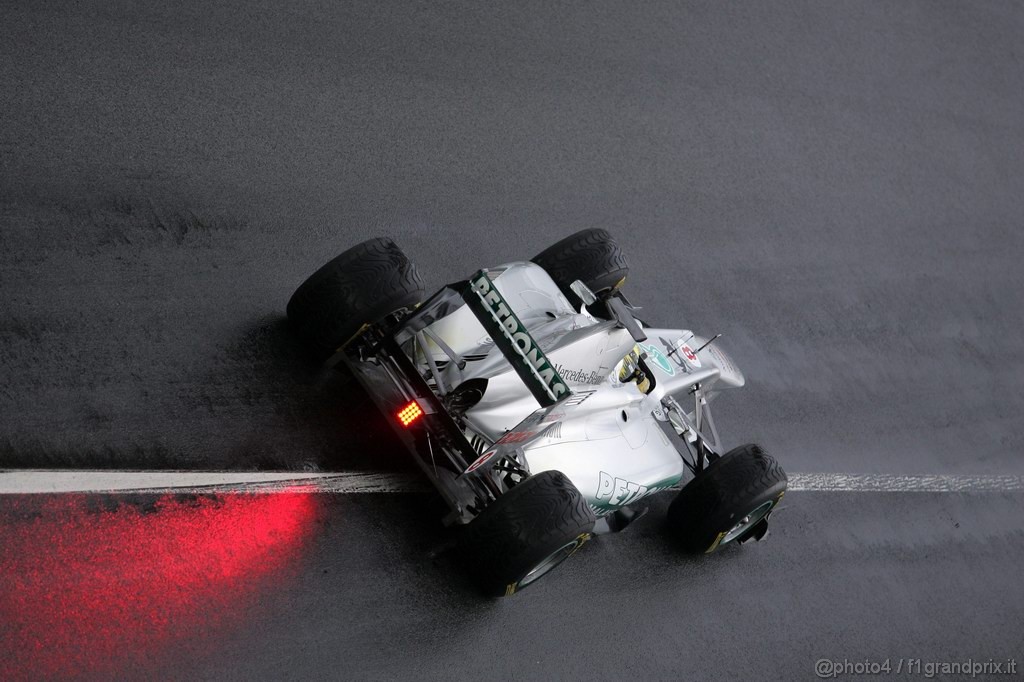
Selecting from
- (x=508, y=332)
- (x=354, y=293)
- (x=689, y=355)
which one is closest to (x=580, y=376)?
(x=508, y=332)

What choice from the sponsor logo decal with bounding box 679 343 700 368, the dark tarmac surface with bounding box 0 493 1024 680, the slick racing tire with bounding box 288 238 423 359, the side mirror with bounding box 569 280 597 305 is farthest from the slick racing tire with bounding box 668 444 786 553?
the slick racing tire with bounding box 288 238 423 359

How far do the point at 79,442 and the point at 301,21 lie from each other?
14.1ft

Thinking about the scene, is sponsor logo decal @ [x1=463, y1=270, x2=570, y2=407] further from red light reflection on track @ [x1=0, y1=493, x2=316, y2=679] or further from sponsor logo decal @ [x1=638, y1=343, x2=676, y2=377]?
red light reflection on track @ [x1=0, y1=493, x2=316, y2=679]

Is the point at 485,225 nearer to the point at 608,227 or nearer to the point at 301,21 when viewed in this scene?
the point at 608,227

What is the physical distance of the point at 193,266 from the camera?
709 cm

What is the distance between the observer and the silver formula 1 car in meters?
6.13

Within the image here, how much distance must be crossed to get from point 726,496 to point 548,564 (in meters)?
1.44

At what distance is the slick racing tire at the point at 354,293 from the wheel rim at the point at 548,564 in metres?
1.74

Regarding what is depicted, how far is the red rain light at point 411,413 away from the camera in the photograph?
634cm

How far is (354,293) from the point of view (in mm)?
6414

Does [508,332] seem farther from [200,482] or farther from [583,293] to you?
[200,482]

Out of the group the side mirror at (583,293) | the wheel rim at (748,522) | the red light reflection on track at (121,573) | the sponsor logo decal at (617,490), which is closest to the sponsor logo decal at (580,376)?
the side mirror at (583,293)

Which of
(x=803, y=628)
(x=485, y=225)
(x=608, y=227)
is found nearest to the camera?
(x=803, y=628)

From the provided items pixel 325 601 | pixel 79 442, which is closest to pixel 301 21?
pixel 79 442
